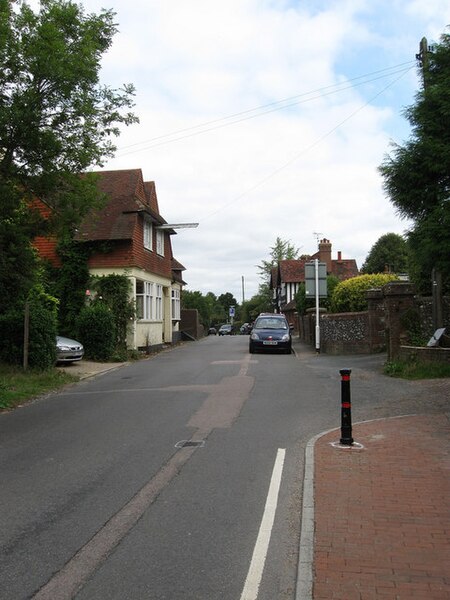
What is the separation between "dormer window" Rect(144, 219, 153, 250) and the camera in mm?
→ 27062

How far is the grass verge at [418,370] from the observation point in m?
13.5

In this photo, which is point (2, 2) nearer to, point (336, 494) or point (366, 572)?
point (336, 494)

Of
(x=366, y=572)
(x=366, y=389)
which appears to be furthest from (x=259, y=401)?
(x=366, y=572)

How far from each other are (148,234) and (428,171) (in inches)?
737

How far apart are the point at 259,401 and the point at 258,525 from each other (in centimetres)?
666

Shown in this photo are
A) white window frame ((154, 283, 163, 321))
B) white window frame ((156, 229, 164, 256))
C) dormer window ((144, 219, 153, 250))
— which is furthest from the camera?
white window frame ((156, 229, 164, 256))

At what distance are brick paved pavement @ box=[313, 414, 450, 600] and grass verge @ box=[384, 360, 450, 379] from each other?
576 centimetres

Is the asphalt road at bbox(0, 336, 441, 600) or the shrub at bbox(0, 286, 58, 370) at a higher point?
the shrub at bbox(0, 286, 58, 370)

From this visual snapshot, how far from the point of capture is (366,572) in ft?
12.8

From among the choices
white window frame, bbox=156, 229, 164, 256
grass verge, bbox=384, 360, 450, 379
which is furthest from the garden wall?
white window frame, bbox=156, 229, 164, 256

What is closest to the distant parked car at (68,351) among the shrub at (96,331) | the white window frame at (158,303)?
the shrub at (96,331)

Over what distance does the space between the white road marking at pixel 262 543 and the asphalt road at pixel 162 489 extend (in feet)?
0.04

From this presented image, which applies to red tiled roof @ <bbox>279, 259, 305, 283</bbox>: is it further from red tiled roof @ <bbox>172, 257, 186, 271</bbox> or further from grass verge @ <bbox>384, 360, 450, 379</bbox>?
grass verge @ <bbox>384, 360, 450, 379</bbox>

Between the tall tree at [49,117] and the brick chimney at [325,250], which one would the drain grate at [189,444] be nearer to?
the tall tree at [49,117]
